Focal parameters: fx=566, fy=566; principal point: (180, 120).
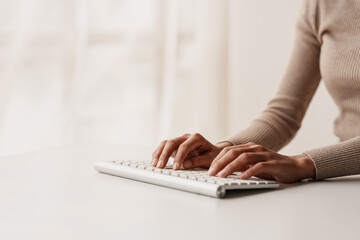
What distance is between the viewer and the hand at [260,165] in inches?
36.0

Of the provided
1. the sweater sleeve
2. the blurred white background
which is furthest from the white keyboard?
the blurred white background

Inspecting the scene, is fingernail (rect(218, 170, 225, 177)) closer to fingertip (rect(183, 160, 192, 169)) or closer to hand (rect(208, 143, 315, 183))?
hand (rect(208, 143, 315, 183))

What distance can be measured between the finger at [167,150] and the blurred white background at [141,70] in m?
1.24

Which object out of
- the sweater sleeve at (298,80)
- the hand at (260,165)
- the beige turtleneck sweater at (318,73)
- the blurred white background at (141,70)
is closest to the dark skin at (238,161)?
the hand at (260,165)

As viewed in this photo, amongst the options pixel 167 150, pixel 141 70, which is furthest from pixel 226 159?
pixel 141 70

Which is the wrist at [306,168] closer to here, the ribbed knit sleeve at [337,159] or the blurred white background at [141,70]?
the ribbed knit sleeve at [337,159]

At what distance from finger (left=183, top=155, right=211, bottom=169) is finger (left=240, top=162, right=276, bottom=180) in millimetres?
138

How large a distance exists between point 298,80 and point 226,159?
62 cm

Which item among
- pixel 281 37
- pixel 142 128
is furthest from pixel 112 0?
pixel 281 37

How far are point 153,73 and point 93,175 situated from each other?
1.54 metres

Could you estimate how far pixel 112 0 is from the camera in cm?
239

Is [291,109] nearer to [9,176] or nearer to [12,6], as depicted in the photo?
[9,176]

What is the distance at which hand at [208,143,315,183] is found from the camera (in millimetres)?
915

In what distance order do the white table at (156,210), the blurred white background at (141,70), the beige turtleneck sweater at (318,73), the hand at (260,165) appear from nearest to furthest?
1. the white table at (156,210)
2. the hand at (260,165)
3. the beige turtleneck sweater at (318,73)
4. the blurred white background at (141,70)
